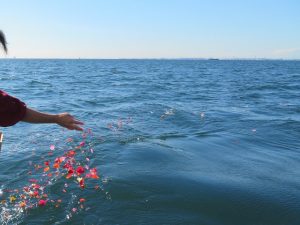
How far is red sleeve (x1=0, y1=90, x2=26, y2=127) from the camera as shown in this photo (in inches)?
110

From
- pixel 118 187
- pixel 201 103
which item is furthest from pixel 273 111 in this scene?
pixel 118 187

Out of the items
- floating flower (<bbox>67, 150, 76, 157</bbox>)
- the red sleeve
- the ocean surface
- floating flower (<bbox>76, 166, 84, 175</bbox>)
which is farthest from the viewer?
floating flower (<bbox>67, 150, 76, 157</bbox>)


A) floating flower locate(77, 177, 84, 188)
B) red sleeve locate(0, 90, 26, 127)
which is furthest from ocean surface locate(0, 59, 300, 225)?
red sleeve locate(0, 90, 26, 127)

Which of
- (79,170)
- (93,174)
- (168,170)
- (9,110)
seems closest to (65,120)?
(9,110)

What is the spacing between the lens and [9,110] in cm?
284

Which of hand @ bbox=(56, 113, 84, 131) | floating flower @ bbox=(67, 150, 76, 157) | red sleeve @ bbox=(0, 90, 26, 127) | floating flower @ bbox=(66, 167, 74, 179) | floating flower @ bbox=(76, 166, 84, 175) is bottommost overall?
floating flower @ bbox=(67, 150, 76, 157)

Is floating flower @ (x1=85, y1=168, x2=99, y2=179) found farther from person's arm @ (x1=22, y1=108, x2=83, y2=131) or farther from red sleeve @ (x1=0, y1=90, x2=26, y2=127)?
red sleeve @ (x1=0, y1=90, x2=26, y2=127)

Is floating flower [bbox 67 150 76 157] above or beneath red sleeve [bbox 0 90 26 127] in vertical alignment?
beneath

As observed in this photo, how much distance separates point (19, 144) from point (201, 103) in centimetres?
1166

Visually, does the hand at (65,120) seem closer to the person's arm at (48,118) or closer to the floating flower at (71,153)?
the person's arm at (48,118)

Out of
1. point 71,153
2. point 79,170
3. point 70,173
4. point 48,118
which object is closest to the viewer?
point 48,118

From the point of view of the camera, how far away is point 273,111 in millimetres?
17344

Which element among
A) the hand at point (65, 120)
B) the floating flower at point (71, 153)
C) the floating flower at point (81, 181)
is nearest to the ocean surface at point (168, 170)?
the floating flower at point (81, 181)

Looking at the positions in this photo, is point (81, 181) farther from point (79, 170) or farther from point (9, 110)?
point (9, 110)
